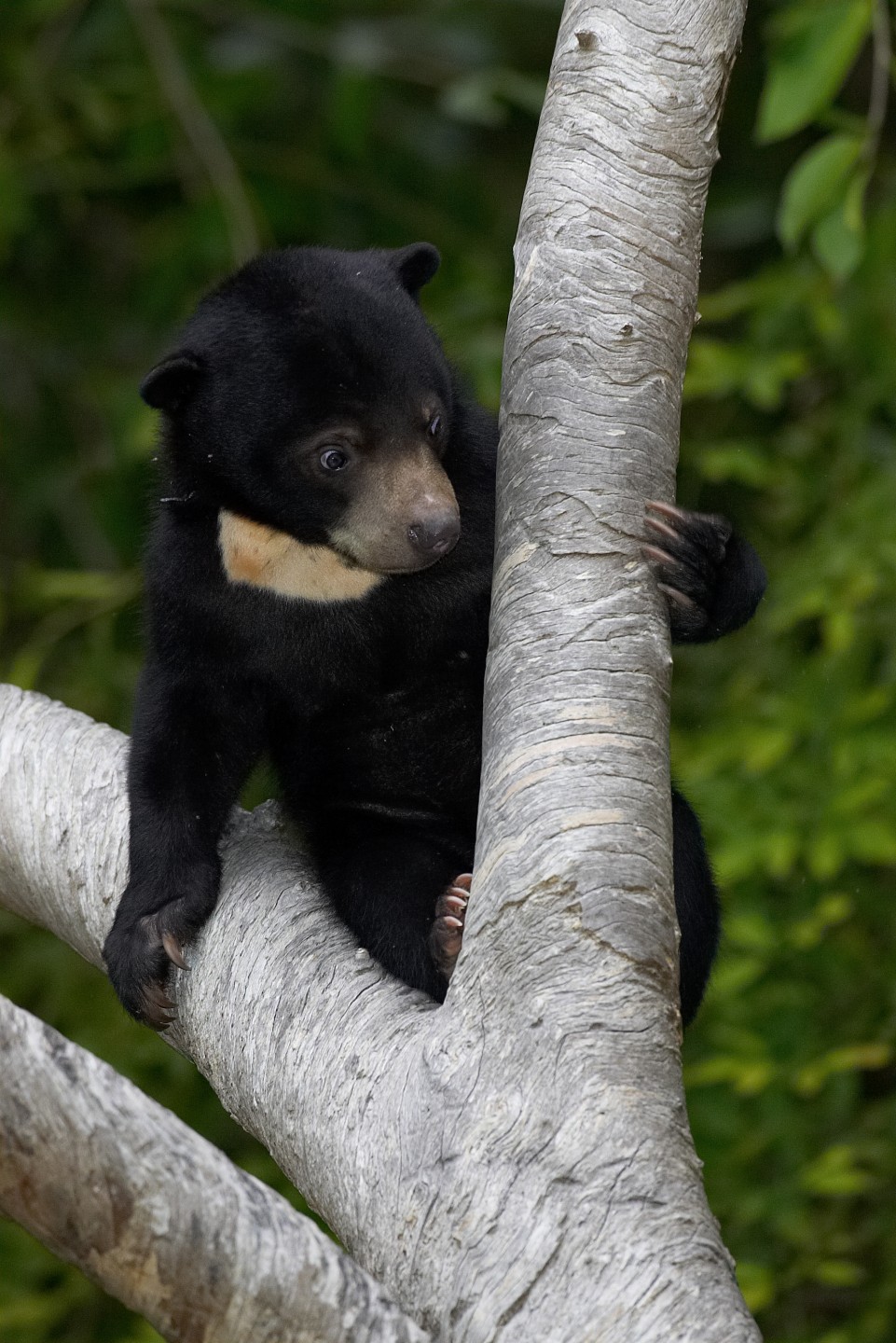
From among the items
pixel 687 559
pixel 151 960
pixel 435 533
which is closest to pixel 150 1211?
pixel 151 960

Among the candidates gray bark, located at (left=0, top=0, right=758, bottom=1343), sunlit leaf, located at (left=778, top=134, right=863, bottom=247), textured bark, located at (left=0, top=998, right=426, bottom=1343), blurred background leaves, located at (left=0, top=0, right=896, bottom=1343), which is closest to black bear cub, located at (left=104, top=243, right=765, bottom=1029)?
gray bark, located at (left=0, top=0, right=758, bottom=1343)

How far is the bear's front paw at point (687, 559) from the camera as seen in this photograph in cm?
221

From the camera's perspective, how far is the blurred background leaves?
11.5 ft

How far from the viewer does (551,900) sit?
1.80 meters

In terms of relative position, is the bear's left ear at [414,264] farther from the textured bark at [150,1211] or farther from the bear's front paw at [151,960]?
the textured bark at [150,1211]

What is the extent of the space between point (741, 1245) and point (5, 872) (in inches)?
83.2

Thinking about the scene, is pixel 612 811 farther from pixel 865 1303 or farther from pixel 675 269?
pixel 865 1303

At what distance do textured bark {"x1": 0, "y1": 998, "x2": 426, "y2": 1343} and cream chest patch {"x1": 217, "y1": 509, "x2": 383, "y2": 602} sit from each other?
4.66 ft

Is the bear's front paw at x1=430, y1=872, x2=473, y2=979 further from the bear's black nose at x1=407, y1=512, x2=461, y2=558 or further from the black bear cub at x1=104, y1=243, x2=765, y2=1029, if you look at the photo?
the bear's black nose at x1=407, y1=512, x2=461, y2=558

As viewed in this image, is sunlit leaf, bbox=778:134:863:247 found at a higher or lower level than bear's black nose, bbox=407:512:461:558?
higher

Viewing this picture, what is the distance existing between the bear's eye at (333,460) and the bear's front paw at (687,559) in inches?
22.8

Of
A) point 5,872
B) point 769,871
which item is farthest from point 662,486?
point 769,871

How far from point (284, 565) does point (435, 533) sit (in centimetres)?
32

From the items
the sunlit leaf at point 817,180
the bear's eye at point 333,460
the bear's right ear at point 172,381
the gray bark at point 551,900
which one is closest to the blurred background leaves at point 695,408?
the sunlit leaf at point 817,180
